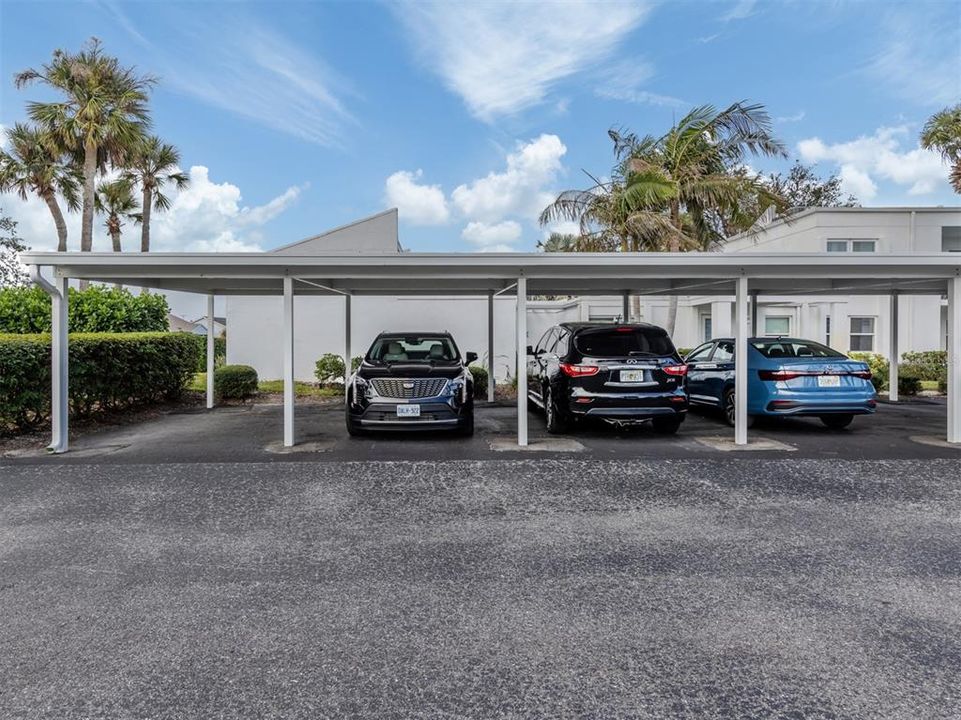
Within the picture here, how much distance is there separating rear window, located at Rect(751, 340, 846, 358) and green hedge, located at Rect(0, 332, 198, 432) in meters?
10.7

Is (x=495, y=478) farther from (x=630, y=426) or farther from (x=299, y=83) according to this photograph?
(x=299, y=83)

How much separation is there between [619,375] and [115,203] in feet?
87.5

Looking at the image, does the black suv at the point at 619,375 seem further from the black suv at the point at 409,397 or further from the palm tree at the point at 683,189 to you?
the palm tree at the point at 683,189

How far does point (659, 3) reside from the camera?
1356cm

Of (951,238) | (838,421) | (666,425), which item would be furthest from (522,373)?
(951,238)

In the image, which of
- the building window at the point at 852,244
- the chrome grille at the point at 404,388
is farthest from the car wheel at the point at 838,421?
the building window at the point at 852,244

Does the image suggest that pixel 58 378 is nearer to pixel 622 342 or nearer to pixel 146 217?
pixel 622 342

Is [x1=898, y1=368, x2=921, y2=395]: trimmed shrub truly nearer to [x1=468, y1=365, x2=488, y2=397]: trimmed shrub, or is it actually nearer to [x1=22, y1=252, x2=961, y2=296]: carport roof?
[x1=22, y1=252, x2=961, y2=296]: carport roof

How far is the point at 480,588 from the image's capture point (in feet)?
13.1

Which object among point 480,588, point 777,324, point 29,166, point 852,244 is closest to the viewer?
point 480,588

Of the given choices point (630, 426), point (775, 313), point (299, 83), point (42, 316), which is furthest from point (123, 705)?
point (775, 313)

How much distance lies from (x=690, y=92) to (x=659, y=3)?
6.28 m

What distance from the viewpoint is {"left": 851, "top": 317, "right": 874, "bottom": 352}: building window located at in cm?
1877

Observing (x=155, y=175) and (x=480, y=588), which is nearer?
(x=480, y=588)
